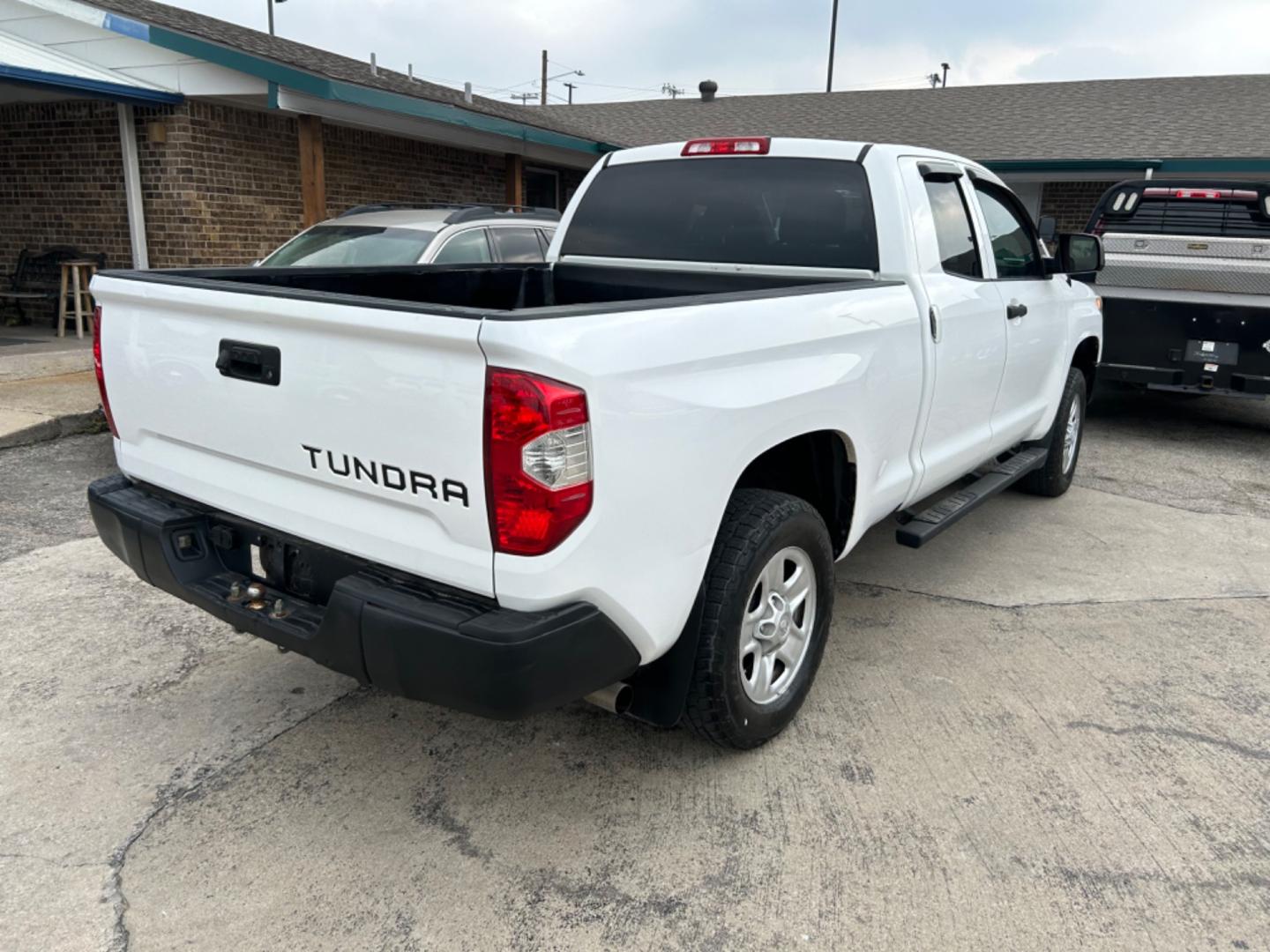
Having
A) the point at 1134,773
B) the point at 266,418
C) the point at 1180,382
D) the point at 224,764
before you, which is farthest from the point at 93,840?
the point at 1180,382

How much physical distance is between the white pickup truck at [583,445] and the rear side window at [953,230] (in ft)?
0.09

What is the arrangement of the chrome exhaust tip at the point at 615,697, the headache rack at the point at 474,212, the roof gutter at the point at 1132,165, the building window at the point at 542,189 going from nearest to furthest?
the chrome exhaust tip at the point at 615,697 → the headache rack at the point at 474,212 → the roof gutter at the point at 1132,165 → the building window at the point at 542,189

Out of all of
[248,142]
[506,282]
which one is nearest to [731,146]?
[506,282]

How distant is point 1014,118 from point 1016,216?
14.9m

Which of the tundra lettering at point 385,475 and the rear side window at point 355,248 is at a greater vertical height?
the rear side window at point 355,248

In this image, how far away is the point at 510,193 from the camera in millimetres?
14641

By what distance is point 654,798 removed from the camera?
2977mm

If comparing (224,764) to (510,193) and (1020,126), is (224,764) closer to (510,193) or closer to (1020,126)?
(510,193)

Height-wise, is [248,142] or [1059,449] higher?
[248,142]

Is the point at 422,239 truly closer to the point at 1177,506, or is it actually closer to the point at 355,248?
the point at 355,248

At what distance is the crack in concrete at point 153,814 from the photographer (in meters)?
2.39

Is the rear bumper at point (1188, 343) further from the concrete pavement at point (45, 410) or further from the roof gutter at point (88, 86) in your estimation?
the roof gutter at point (88, 86)

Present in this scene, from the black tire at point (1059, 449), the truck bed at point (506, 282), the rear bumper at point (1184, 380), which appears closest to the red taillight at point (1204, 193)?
the rear bumper at point (1184, 380)

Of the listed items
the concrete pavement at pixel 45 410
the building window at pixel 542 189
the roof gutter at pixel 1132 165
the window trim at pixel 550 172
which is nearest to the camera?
the concrete pavement at pixel 45 410
